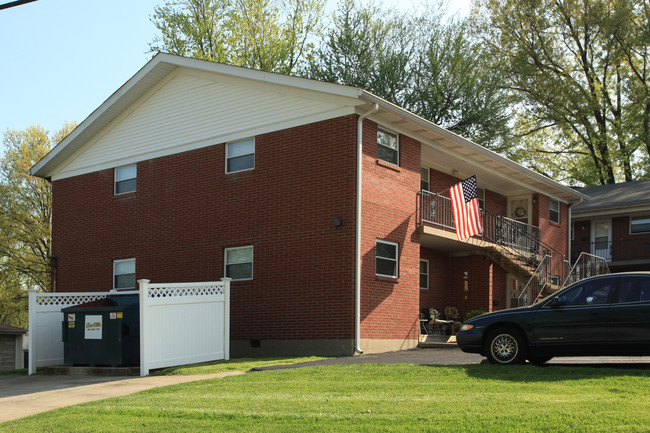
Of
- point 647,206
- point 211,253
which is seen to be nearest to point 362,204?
point 211,253

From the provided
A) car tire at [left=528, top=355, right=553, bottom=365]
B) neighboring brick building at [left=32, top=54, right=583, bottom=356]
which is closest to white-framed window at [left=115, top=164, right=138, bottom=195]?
neighboring brick building at [left=32, top=54, right=583, bottom=356]

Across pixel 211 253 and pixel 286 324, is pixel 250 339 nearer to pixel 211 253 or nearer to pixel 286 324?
pixel 286 324

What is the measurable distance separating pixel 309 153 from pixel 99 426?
10.7 m

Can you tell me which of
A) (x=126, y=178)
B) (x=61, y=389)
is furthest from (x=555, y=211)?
(x=61, y=389)

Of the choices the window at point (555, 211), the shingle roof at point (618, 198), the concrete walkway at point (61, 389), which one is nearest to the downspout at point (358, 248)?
the concrete walkway at point (61, 389)

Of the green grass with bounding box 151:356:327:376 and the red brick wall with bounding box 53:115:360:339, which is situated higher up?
the red brick wall with bounding box 53:115:360:339

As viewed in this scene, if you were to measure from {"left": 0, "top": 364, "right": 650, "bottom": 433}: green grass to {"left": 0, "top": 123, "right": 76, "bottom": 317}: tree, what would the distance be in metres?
33.8

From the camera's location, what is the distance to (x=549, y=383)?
10203mm

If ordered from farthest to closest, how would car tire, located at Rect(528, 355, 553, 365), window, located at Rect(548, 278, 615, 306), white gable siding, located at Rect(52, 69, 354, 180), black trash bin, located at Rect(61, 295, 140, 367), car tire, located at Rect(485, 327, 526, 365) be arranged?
1. white gable siding, located at Rect(52, 69, 354, 180)
2. black trash bin, located at Rect(61, 295, 140, 367)
3. car tire, located at Rect(528, 355, 553, 365)
4. car tire, located at Rect(485, 327, 526, 365)
5. window, located at Rect(548, 278, 615, 306)

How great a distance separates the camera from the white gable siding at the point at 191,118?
63.2ft

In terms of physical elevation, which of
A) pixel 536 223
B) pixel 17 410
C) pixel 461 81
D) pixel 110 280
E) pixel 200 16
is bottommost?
pixel 17 410

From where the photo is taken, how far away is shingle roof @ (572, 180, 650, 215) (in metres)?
33.6

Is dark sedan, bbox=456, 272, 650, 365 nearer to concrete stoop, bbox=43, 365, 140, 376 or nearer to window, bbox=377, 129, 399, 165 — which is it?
window, bbox=377, 129, 399, 165

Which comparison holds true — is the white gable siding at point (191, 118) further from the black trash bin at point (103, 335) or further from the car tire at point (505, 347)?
the car tire at point (505, 347)
